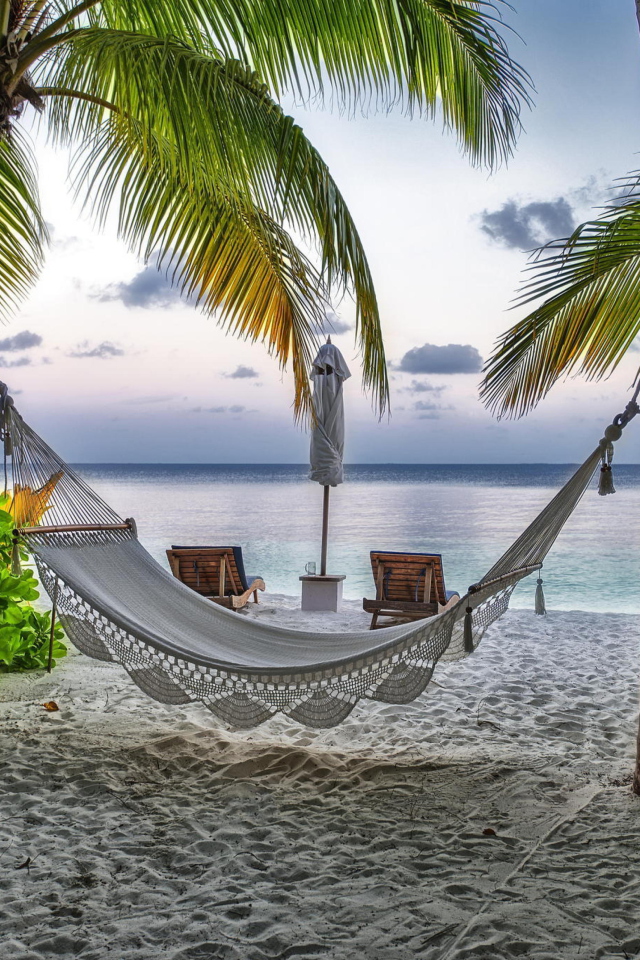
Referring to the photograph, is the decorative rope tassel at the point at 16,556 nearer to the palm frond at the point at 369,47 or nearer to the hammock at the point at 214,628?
the hammock at the point at 214,628

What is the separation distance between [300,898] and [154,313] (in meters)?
18.4

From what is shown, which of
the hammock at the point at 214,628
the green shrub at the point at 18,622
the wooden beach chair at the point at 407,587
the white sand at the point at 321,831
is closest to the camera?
the white sand at the point at 321,831

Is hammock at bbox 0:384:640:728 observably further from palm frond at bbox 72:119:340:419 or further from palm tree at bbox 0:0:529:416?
palm frond at bbox 72:119:340:419

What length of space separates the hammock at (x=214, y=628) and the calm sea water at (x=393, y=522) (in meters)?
5.43

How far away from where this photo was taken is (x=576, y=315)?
2613mm

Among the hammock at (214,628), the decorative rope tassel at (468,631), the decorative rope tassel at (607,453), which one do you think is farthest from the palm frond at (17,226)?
the decorative rope tassel at (607,453)

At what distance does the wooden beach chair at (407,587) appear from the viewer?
13.8ft

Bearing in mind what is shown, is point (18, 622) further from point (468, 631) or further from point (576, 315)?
point (576, 315)

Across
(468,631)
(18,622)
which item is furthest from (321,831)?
(18,622)

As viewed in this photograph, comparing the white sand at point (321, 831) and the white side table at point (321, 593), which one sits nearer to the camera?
the white sand at point (321, 831)

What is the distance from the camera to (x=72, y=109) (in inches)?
108

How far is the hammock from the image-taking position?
6.04 ft


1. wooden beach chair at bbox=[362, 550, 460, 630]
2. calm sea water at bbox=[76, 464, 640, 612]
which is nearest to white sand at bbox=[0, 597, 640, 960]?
wooden beach chair at bbox=[362, 550, 460, 630]

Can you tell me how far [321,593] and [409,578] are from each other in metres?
0.73
